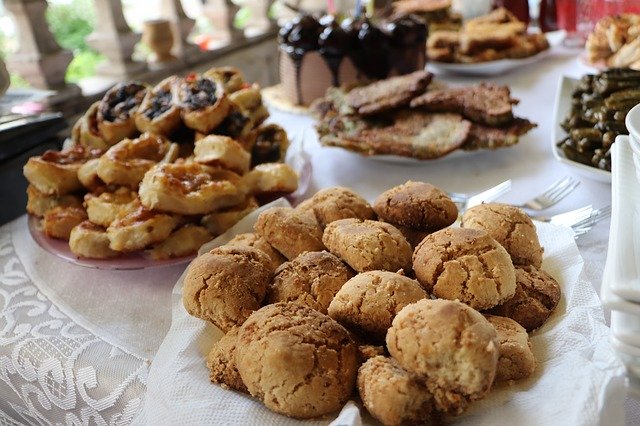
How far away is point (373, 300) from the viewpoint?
29.7 inches

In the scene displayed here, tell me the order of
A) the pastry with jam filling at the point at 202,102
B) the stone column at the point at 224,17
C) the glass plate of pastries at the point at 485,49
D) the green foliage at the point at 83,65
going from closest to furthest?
the pastry with jam filling at the point at 202,102
the glass plate of pastries at the point at 485,49
the stone column at the point at 224,17
the green foliage at the point at 83,65

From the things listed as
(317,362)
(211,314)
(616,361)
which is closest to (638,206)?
(616,361)

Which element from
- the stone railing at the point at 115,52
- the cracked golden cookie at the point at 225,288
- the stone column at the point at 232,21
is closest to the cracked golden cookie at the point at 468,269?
the cracked golden cookie at the point at 225,288

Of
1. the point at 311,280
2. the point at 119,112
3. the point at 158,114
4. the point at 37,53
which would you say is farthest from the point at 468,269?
the point at 37,53

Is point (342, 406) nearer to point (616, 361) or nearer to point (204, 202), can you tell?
point (616, 361)

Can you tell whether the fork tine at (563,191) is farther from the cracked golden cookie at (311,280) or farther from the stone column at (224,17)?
the stone column at (224,17)

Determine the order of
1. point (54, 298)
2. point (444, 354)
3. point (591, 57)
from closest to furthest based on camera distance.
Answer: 1. point (444, 354)
2. point (54, 298)
3. point (591, 57)

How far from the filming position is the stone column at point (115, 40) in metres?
2.48

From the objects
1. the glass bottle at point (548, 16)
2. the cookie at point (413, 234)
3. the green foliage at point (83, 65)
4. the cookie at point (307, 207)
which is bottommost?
the green foliage at point (83, 65)

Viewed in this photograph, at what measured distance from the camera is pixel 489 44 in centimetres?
215

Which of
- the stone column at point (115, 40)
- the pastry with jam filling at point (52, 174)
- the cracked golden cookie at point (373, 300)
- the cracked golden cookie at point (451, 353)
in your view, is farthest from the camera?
the stone column at point (115, 40)

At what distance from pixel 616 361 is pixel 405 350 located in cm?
24

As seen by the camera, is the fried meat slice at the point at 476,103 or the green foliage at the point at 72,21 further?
the green foliage at the point at 72,21

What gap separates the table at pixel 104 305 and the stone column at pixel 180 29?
149 centimetres
